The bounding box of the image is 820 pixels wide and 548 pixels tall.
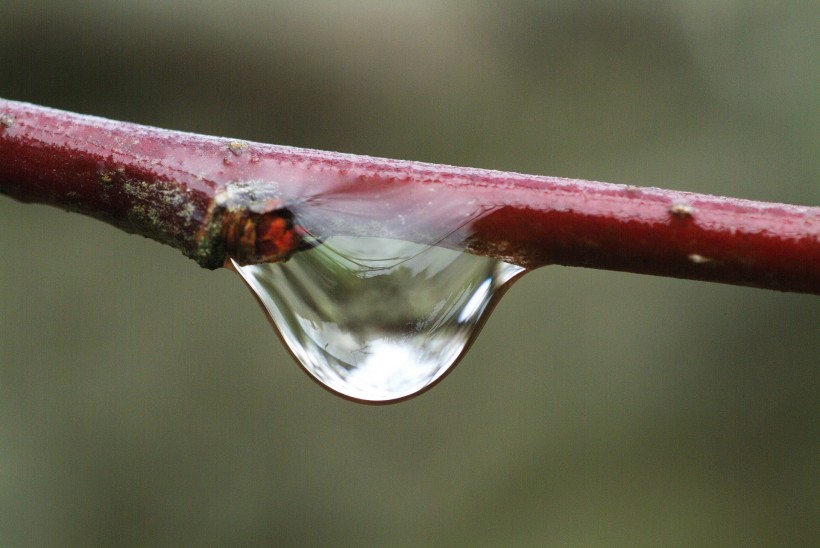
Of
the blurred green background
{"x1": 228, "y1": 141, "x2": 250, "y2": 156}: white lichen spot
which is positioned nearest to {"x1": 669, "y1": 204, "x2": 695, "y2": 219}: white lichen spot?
{"x1": 228, "y1": 141, "x2": 250, "y2": 156}: white lichen spot

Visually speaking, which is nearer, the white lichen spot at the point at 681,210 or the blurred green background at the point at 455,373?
the white lichen spot at the point at 681,210

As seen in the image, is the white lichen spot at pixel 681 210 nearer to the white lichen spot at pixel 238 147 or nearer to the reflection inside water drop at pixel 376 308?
the reflection inside water drop at pixel 376 308

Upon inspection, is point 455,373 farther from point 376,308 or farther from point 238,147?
point 238,147

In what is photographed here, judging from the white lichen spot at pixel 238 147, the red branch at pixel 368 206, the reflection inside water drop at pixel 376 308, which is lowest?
the reflection inside water drop at pixel 376 308

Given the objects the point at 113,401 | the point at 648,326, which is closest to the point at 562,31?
the point at 648,326

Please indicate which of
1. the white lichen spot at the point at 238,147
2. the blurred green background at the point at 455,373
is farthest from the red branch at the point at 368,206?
the blurred green background at the point at 455,373

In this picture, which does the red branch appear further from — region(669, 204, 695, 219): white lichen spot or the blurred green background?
the blurred green background

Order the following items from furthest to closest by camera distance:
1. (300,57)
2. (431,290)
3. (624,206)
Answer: (300,57)
(431,290)
(624,206)

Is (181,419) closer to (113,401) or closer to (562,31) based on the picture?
(113,401)
